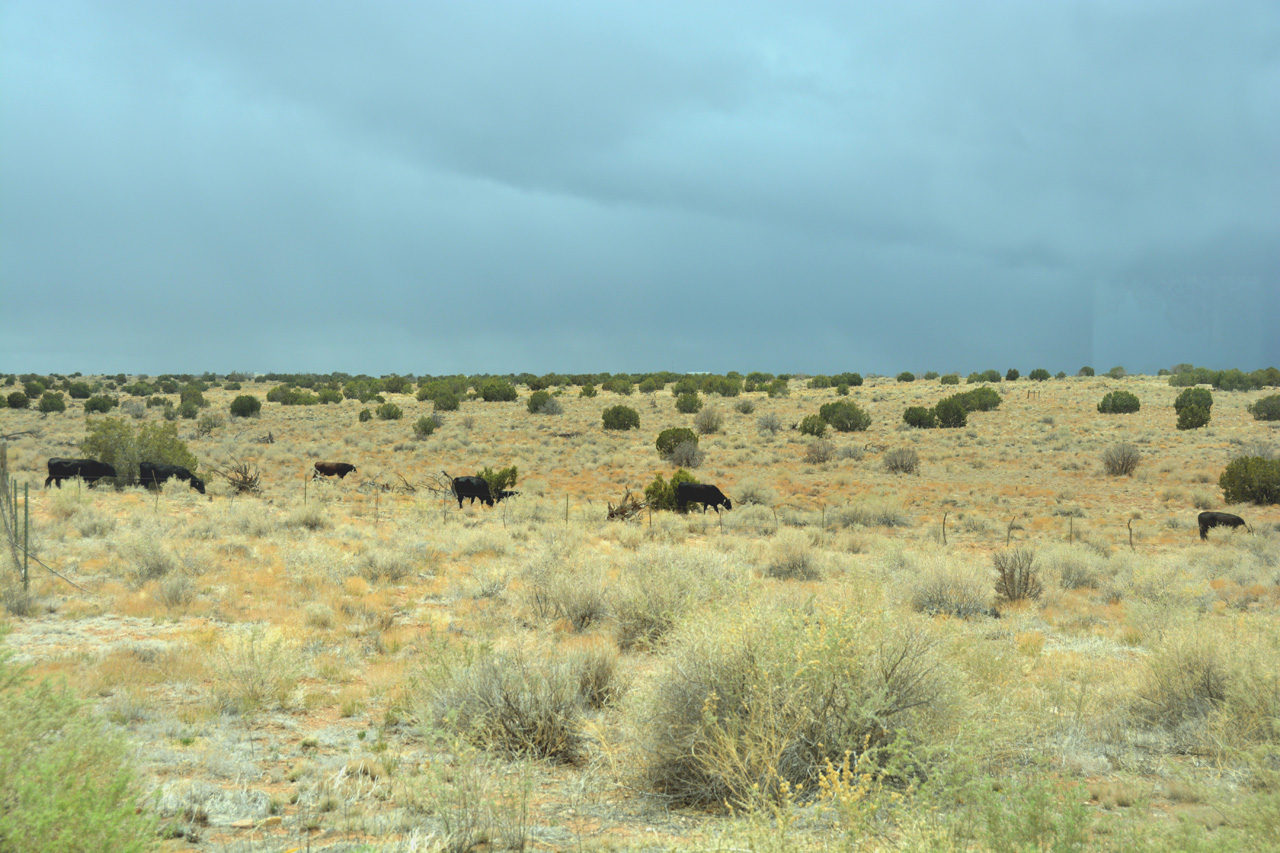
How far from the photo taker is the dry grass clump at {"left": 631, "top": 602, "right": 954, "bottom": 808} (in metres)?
4.92

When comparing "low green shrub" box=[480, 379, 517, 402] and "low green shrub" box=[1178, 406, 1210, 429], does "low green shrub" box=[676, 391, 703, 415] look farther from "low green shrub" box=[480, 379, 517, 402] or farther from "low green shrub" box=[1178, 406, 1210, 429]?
"low green shrub" box=[1178, 406, 1210, 429]

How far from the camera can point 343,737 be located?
6.32 m

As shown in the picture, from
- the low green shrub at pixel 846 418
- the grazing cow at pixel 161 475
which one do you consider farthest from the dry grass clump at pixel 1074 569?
the low green shrub at pixel 846 418

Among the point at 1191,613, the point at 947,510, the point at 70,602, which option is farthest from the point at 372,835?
the point at 947,510

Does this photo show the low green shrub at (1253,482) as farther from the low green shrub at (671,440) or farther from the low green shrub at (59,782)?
the low green shrub at (59,782)

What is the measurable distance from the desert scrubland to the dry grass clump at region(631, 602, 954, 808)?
0.09 feet

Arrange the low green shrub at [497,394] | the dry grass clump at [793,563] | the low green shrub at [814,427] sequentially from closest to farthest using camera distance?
1. the dry grass clump at [793,563]
2. the low green shrub at [814,427]
3. the low green shrub at [497,394]

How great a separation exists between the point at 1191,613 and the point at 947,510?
52.0 ft

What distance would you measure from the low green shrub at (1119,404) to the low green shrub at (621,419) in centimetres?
2613

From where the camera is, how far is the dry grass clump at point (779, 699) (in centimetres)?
492

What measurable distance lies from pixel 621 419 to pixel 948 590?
29.2m

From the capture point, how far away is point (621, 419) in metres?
40.1

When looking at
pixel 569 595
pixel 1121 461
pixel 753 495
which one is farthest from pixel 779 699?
pixel 1121 461

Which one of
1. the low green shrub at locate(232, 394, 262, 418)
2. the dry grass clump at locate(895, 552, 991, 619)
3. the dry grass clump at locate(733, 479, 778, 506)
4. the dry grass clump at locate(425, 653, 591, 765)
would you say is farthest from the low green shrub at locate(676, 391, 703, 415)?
the dry grass clump at locate(425, 653, 591, 765)
